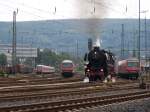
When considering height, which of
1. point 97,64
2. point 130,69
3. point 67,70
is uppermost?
point 97,64

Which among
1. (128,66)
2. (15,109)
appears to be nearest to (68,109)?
(15,109)

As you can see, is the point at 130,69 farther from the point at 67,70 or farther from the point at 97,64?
the point at 97,64

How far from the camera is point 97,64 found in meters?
40.7

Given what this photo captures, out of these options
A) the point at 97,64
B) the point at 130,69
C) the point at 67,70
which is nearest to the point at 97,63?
the point at 97,64

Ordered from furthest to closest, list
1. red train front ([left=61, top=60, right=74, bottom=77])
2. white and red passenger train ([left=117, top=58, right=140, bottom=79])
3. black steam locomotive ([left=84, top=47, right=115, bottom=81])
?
red train front ([left=61, top=60, right=74, bottom=77])
white and red passenger train ([left=117, top=58, right=140, bottom=79])
black steam locomotive ([left=84, top=47, right=115, bottom=81])

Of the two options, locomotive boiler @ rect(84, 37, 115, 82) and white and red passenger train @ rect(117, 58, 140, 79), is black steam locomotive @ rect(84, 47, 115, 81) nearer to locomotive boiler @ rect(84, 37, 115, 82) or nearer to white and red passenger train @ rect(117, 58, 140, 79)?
locomotive boiler @ rect(84, 37, 115, 82)

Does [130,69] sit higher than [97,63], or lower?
lower

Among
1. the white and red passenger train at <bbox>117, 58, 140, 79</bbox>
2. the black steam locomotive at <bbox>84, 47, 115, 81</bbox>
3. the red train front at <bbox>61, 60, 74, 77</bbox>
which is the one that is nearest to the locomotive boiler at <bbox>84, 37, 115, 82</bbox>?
the black steam locomotive at <bbox>84, 47, 115, 81</bbox>

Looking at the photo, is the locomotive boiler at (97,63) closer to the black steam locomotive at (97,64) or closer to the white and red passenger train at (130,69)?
the black steam locomotive at (97,64)

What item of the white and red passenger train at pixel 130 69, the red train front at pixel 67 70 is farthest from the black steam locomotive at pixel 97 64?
the red train front at pixel 67 70

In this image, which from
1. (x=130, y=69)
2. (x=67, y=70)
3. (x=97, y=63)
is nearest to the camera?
(x=97, y=63)

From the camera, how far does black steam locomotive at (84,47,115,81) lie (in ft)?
132

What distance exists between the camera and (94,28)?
38000 mm

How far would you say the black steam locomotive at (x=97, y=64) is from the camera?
40231mm
